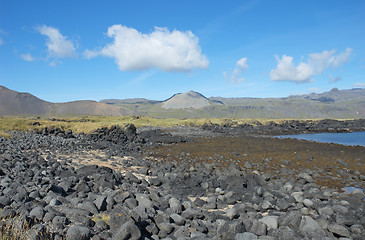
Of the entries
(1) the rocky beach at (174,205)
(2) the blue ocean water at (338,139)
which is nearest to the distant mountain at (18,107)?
(2) the blue ocean water at (338,139)

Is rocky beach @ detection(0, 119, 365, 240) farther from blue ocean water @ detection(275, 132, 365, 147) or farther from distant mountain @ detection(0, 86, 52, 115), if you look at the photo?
distant mountain @ detection(0, 86, 52, 115)

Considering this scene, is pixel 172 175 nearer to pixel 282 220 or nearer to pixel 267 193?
pixel 267 193

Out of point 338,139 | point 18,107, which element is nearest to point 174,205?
point 338,139

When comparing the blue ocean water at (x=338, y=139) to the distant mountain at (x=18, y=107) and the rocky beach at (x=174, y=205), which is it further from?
the distant mountain at (x=18, y=107)

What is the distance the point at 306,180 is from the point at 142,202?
11.0m

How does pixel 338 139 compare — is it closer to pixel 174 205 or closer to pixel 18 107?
pixel 174 205

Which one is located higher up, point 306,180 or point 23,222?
point 23,222

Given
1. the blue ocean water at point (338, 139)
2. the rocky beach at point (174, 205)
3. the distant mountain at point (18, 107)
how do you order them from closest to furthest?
the rocky beach at point (174, 205) → the blue ocean water at point (338, 139) → the distant mountain at point (18, 107)

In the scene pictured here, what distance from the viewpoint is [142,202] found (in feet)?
29.0

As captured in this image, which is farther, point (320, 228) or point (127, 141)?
point (127, 141)

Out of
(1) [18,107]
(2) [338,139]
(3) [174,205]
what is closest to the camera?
(3) [174,205]

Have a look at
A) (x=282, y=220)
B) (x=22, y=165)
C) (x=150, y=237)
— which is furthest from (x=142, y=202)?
(x=22, y=165)

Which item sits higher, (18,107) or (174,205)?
(18,107)

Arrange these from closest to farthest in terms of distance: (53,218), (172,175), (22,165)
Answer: (53,218)
(22,165)
(172,175)
